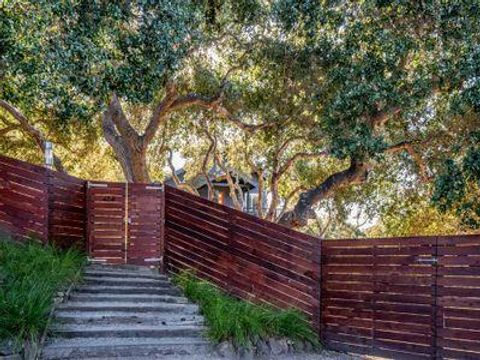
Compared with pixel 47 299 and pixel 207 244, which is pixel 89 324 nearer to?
pixel 47 299

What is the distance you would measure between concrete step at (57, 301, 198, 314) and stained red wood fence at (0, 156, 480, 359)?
1011mm

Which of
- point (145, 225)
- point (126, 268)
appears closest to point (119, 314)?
point (126, 268)

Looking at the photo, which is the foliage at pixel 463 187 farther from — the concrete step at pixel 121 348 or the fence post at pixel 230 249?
the concrete step at pixel 121 348

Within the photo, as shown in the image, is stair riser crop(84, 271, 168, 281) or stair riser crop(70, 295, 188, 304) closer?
stair riser crop(70, 295, 188, 304)

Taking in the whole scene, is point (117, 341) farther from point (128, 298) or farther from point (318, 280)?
point (318, 280)

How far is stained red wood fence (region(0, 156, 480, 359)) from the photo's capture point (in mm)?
5504

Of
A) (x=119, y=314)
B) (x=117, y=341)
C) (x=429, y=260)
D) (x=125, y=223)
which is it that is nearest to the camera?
(x=117, y=341)

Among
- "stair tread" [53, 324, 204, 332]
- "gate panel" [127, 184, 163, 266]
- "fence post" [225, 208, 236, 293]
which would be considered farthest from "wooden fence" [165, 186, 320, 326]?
"stair tread" [53, 324, 204, 332]

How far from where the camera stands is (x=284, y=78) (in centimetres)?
916

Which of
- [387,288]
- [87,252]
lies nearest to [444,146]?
[387,288]

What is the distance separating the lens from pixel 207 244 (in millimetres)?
7742

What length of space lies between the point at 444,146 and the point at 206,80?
5.14 metres

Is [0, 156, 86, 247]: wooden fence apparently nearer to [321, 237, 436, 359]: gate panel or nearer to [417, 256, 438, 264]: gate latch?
[321, 237, 436, 359]: gate panel

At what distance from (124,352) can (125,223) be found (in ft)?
12.2
